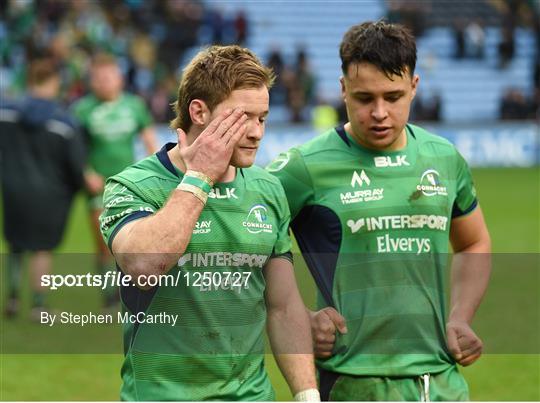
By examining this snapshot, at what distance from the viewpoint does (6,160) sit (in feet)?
33.8

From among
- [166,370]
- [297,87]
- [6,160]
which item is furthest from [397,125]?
[297,87]

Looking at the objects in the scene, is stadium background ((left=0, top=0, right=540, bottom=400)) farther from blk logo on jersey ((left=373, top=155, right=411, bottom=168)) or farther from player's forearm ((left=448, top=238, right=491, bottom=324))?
blk logo on jersey ((left=373, top=155, right=411, bottom=168))

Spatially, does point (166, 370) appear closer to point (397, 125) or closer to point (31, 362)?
point (397, 125)

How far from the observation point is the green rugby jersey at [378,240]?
411cm

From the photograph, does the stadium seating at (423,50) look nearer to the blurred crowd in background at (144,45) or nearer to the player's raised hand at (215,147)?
the blurred crowd in background at (144,45)

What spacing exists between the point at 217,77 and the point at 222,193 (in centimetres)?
40

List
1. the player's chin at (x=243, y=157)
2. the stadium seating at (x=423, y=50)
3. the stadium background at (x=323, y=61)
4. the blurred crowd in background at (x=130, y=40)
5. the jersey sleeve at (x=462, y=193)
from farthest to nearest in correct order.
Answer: the stadium seating at (x=423, y=50) → the blurred crowd in background at (x=130, y=40) → the stadium background at (x=323, y=61) → the jersey sleeve at (x=462, y=193) → the player's chin at (x=243, y=157)

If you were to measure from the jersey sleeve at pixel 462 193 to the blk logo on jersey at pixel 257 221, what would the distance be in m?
1.05

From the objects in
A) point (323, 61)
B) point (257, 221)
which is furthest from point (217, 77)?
point (323, 61)

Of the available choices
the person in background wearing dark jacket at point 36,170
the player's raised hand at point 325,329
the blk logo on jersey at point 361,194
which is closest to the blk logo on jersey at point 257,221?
the player's raised hand at point 325,329

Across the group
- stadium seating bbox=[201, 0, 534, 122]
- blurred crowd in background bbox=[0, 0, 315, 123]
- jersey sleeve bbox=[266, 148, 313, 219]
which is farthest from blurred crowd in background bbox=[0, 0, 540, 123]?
jersey sleeve bbox=[266, 148, 313, 219]

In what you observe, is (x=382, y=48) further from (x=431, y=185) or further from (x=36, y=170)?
(x=36, y=170)

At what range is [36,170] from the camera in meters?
10.2

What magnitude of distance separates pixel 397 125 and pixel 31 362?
16.1ft
